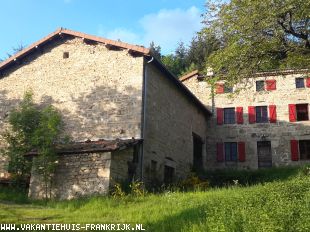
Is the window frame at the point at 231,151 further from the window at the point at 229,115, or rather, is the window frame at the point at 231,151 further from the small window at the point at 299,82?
the small window at the point at 299,82

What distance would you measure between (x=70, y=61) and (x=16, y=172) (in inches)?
222

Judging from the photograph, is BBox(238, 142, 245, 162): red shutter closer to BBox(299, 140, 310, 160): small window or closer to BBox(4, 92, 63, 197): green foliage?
BBox(299, 140, 310, 160): small window

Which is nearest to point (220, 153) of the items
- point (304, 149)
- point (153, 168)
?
point (304, 149)

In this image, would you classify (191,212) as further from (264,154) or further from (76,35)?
(264,154)

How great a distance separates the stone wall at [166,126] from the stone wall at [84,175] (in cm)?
209

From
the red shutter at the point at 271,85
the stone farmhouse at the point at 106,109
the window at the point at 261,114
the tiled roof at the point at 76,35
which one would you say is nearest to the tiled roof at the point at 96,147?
the stone farmhouse at the point at 106,109

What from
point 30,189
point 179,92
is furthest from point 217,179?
point 30,189

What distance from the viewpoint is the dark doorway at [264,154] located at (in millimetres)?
25141

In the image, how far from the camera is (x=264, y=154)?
25.4m

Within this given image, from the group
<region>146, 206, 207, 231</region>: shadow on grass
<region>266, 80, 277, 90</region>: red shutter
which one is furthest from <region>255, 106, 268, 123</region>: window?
<region>146, 206, 207, 231</region>: shadow on grass

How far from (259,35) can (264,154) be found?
1271 cm

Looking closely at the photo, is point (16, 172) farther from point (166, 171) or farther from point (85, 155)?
point (166, 171)

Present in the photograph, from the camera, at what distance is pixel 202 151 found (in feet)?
80.5

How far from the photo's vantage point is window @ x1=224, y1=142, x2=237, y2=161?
2584cm
